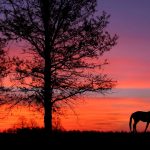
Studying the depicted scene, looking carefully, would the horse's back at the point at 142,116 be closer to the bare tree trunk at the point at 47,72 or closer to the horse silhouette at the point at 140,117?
the horse silhouette at the point at 140,117

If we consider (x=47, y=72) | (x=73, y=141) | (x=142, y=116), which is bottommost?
(x=73, y=141)

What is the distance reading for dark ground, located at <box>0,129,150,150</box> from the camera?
19453 millimetres

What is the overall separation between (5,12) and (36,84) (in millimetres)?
5045

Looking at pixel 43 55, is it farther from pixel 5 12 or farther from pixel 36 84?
pixel 5 12

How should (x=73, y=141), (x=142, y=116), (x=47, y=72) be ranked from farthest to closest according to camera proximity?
(x=142, y=116), (x=47, y=72), (x=73, y=141)

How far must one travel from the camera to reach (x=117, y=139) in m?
22.0

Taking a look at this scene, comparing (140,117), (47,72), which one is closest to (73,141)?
(47,72)

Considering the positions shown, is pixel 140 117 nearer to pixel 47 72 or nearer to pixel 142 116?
pixel 142 116

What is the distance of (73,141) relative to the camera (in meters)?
20.8

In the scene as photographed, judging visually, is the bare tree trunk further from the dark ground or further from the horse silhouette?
the horse silhouette

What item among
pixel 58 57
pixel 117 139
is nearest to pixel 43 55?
pixel 58 57

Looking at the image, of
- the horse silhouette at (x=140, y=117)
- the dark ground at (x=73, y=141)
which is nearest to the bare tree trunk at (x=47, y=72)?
the dark ground at (x=73, y=141)

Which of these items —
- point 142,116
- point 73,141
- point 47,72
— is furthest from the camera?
point 142,116

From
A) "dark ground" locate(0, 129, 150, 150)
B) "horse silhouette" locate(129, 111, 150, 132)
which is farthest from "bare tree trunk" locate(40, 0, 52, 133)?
"horse silhouette" locate(129, 111, 150, 132)
